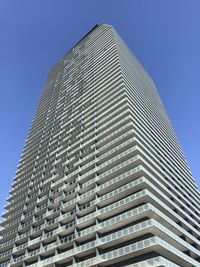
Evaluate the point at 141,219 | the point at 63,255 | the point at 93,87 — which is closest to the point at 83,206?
the point at 63,255

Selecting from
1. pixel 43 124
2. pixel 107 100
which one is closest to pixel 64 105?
pixel 43 124

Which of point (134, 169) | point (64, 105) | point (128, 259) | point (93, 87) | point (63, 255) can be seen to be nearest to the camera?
point (128, 259)

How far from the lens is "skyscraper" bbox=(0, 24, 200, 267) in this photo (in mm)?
34344

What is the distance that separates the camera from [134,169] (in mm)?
40094

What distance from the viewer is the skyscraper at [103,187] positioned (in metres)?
34.3

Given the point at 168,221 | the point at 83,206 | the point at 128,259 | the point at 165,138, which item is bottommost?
the point at 128,259

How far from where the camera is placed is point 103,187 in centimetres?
4206

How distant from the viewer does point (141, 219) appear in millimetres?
35375

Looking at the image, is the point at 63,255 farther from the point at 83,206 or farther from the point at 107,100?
the point at 107,100

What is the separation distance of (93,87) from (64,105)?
1155cm

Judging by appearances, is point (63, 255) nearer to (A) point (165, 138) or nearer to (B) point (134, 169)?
(B) point (134, 169)

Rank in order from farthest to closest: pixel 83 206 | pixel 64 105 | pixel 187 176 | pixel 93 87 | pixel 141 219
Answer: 1. pixel 64 105
2. pixel 93 87
3. pixel 187 176
4. pixel 83 206
5. pixel 141 219

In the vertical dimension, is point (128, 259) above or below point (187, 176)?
below

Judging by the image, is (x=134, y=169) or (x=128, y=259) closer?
→ (x=128, y=259)
